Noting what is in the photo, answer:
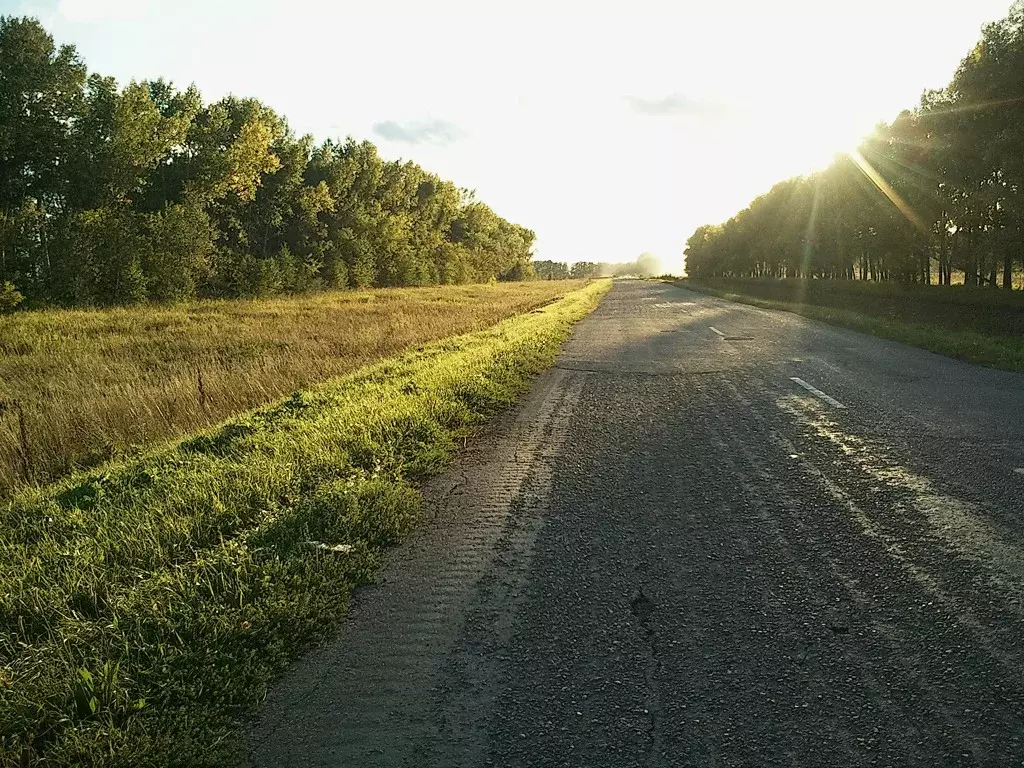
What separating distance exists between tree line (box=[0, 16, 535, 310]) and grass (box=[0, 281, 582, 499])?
4.92 metres

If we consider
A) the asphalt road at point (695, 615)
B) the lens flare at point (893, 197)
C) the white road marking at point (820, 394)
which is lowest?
the asphalt road at point (695, 615)

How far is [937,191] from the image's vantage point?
30625 millimetres

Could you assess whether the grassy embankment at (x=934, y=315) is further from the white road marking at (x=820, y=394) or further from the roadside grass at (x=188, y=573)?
the roadside grass at (x=188, y=573)

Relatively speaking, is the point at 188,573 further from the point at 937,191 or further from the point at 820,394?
the point at 937,191

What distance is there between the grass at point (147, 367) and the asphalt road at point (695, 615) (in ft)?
17.8

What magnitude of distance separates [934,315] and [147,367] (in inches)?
981

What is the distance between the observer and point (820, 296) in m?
36.7

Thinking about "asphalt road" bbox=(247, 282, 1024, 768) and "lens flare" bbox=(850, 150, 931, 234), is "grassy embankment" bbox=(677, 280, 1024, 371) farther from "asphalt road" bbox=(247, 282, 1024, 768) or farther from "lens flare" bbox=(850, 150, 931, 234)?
"asphalt road" bbox=(247, 282, 1024, 768)

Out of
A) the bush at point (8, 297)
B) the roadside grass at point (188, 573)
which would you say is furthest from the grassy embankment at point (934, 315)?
the bush at point (8, 297)

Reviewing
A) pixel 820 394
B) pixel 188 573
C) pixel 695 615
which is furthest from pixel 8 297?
pixel 695 615

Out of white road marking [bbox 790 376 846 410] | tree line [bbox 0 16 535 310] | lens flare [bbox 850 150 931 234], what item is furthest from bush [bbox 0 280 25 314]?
lens flare [bbox 850 150 931 234]

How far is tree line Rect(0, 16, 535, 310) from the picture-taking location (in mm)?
28734

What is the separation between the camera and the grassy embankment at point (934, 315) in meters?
12.1

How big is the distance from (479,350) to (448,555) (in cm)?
888
